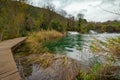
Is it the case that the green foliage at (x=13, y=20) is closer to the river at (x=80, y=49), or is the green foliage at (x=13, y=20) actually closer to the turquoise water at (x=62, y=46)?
the turquoise water at (x=62, y=46)

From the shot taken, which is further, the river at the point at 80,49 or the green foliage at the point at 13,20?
the green foliage at the point at 13,20

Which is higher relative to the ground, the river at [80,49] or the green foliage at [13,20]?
the green foliage at [13,20]

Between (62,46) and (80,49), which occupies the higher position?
(80,49)

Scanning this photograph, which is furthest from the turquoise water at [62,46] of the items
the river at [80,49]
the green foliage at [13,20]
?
the green foliage at [13,20]

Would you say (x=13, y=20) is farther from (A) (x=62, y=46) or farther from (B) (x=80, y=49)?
(B) (x=80, y=49)

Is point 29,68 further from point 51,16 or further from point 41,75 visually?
point 51,16

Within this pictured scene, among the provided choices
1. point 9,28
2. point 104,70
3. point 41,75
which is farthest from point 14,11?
point 104,70

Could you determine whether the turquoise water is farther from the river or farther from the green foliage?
the green foliage

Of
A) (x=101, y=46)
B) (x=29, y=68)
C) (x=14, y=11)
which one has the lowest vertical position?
(x=29, y=68)

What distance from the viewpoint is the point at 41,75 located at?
5812 millimetres

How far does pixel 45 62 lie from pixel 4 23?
12.7 metres

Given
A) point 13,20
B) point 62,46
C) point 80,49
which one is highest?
point 13,20

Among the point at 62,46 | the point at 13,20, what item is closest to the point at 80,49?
the point at 62,46

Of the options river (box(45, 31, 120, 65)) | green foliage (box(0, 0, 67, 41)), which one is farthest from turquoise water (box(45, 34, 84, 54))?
green foliage (box(0, 0, 67, 41))
